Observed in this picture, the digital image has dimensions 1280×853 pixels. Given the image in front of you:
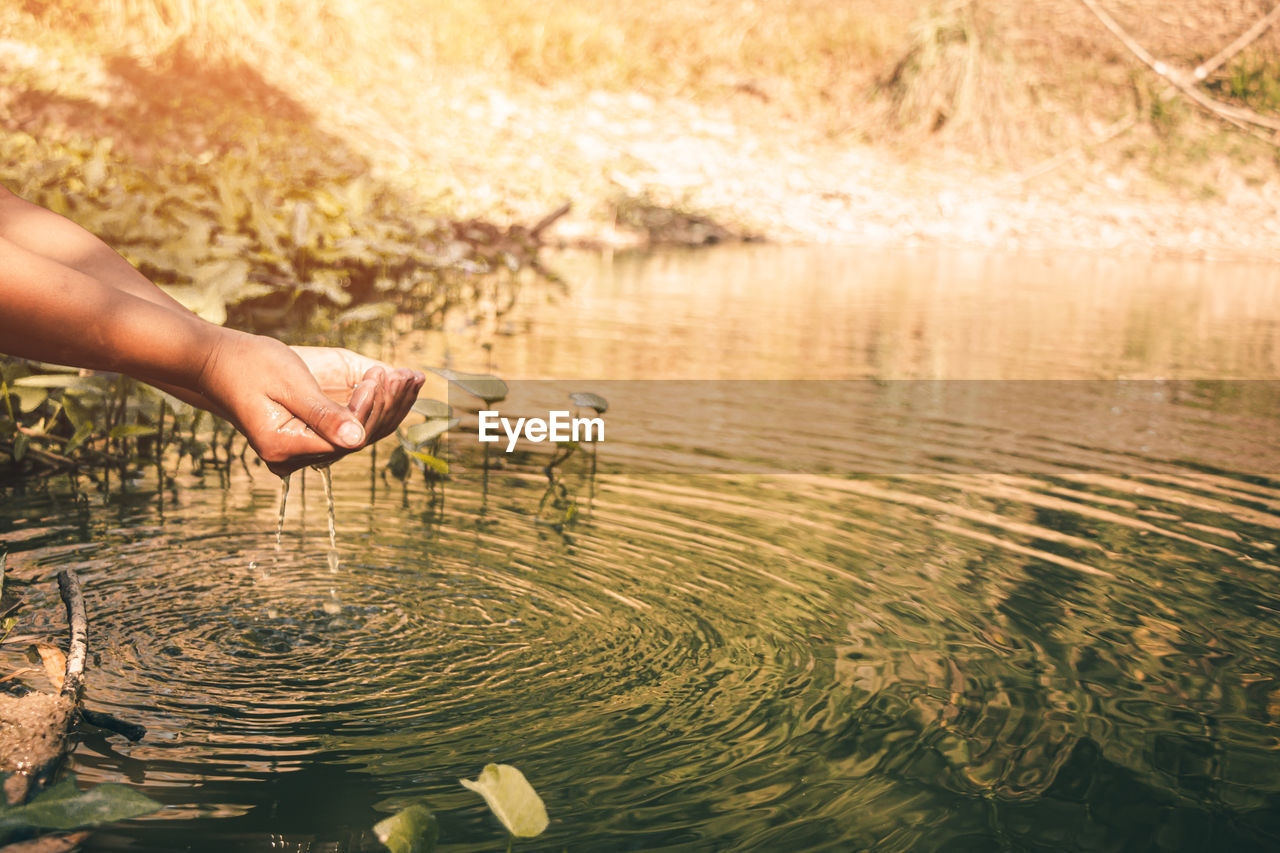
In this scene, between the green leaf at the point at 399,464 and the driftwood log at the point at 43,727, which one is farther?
the green leaf at the point at 399,464

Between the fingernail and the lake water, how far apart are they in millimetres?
590

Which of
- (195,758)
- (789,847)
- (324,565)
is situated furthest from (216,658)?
(789,847)

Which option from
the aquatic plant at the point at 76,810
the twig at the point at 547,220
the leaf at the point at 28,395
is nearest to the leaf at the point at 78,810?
the aquatic plant at the point at 76,810

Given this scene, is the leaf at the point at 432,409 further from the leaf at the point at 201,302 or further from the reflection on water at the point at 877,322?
the reflection on water at the point at 877,322

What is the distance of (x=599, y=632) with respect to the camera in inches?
114

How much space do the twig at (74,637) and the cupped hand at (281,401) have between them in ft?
1.54

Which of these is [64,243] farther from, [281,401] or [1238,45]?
[1238,45]

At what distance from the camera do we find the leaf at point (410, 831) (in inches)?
66.5

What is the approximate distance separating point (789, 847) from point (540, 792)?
0.45m

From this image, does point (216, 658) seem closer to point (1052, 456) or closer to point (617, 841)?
point (617, 841)

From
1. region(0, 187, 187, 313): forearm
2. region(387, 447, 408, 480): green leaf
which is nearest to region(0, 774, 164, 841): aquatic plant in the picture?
region(0, 187, 187, 313): forearm

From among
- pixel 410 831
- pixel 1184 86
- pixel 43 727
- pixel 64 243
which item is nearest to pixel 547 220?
pixel 64 243

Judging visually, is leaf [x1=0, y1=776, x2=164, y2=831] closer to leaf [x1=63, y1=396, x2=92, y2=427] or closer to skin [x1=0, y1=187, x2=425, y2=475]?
skin [x1=0, y1=187, x2=425, y2=475]
